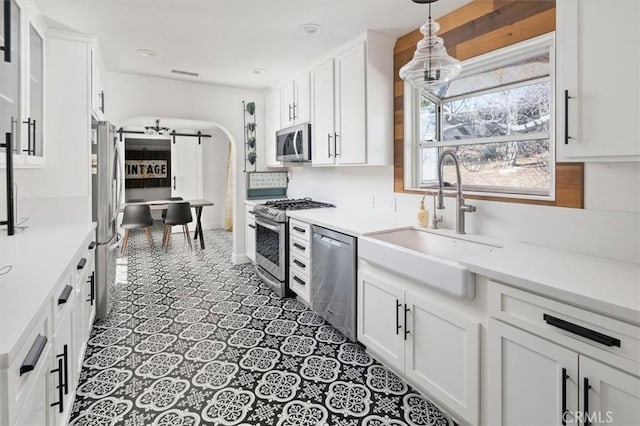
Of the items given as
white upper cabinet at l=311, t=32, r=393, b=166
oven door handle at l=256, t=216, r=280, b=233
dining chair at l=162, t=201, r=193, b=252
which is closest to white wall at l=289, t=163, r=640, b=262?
white upper cabinet at l=311, t=32, r=393, b=166

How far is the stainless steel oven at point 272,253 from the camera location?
3473 mm

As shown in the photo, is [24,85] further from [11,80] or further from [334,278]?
[334,278]

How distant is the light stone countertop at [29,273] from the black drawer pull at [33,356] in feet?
0.30

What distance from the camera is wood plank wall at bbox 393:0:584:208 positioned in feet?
6.04

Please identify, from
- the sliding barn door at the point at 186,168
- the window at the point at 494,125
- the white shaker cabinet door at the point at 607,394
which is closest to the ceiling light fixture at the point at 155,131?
the sliding barn door at the point at 186,168

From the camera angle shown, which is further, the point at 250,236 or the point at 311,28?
the point at 250,236

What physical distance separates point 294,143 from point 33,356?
3.13 m

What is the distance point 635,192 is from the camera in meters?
1.59

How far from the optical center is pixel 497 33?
2.19 metres

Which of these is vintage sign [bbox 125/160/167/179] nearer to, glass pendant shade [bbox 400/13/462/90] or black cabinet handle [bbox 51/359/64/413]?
black cabinet handle [bbox 51/359/64/413]

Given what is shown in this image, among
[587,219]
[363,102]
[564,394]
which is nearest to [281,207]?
[363,102]

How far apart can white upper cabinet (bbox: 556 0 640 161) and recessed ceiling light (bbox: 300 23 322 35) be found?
68.3 inches

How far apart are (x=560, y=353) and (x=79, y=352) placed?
2443mm

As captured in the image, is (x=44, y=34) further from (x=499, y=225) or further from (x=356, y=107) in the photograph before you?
(x=499, y=225)
